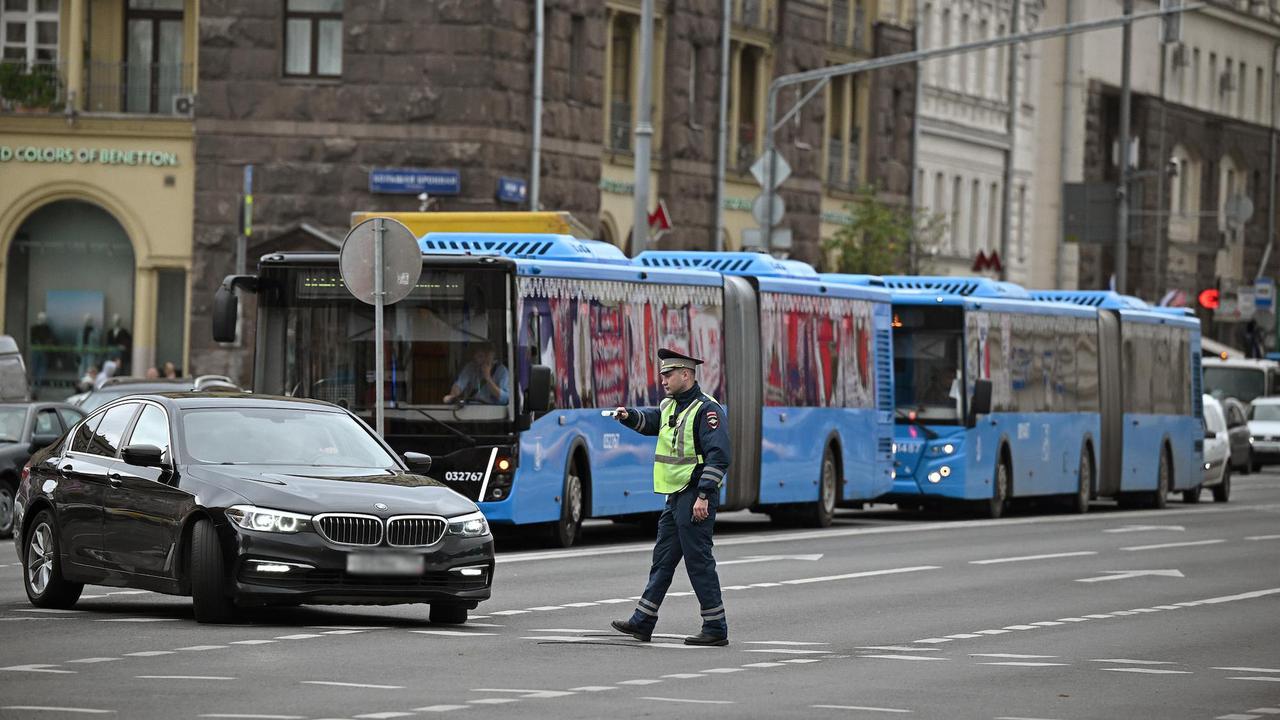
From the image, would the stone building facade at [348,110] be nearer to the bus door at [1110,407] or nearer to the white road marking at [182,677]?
the bus door at [1110,407]

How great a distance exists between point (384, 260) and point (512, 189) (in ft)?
75.7

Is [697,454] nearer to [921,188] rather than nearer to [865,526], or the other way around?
[865,526]

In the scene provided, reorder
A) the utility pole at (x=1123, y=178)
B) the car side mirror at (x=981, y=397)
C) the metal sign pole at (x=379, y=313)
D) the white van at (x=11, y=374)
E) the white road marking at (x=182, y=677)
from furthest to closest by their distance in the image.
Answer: the utility pole at (x=1123, y=178)
the car side mirror at (x=981, y=397)
the white van at (x=11, y=374)
the metal sign pole at (x=379, y=313)
the white road marking at (x=182, y=677)

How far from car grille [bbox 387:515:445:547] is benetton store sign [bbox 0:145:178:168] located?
30.8m

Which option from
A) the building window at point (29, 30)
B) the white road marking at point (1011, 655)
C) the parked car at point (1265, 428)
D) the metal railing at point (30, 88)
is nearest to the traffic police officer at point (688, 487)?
the white road marking at point (1011, 655)

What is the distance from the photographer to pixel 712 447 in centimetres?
1583

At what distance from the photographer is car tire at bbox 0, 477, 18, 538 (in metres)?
26.9

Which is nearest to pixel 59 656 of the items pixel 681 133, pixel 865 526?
pixel 865 526

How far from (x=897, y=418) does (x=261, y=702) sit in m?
22.8

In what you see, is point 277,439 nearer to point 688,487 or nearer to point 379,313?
point 688,487

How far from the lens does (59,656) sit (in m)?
14.3

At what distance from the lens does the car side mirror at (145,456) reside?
1634 centimetres

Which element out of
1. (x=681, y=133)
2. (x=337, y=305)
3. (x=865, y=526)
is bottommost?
(x=865, y=526)

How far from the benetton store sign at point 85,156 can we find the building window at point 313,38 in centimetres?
262
